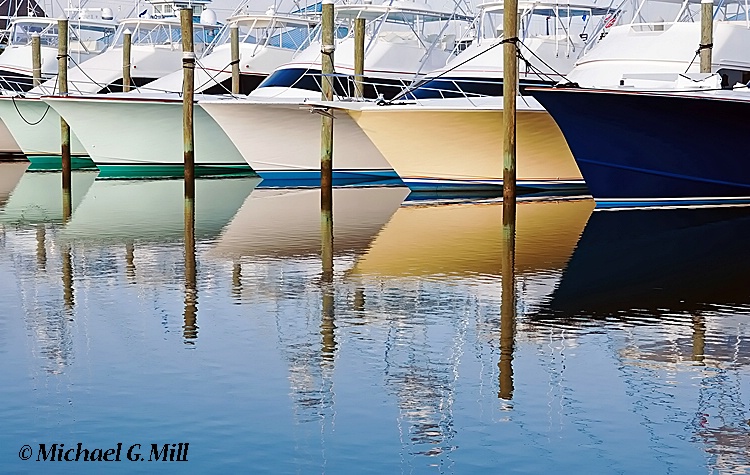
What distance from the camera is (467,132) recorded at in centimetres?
2169

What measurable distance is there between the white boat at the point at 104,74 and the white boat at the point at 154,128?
2.62m

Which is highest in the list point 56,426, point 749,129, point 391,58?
point 391,58

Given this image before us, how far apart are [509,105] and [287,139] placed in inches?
409

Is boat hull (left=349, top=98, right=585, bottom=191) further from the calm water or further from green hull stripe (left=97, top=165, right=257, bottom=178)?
green hull stripe (left=97, top=165, right=257, bottom=178)

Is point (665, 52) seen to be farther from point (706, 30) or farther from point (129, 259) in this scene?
point (129, 259)

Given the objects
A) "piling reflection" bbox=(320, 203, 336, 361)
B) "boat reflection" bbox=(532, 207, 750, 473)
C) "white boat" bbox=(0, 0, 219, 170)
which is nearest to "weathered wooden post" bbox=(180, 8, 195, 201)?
"piling reflection" bbox=(320, 203, 336, 361)

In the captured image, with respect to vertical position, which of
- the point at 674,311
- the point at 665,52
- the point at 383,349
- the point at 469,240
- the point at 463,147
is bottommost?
the point at 383,349

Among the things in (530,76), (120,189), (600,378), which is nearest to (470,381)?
(600,378)

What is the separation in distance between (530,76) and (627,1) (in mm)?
2213

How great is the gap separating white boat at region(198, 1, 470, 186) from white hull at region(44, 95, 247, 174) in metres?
1.62

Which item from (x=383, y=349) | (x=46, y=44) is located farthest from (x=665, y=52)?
(x=46, y=44)

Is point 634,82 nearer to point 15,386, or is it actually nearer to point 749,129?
point 749,129

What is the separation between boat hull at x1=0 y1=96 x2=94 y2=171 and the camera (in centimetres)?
3212

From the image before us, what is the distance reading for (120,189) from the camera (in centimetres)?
2555
